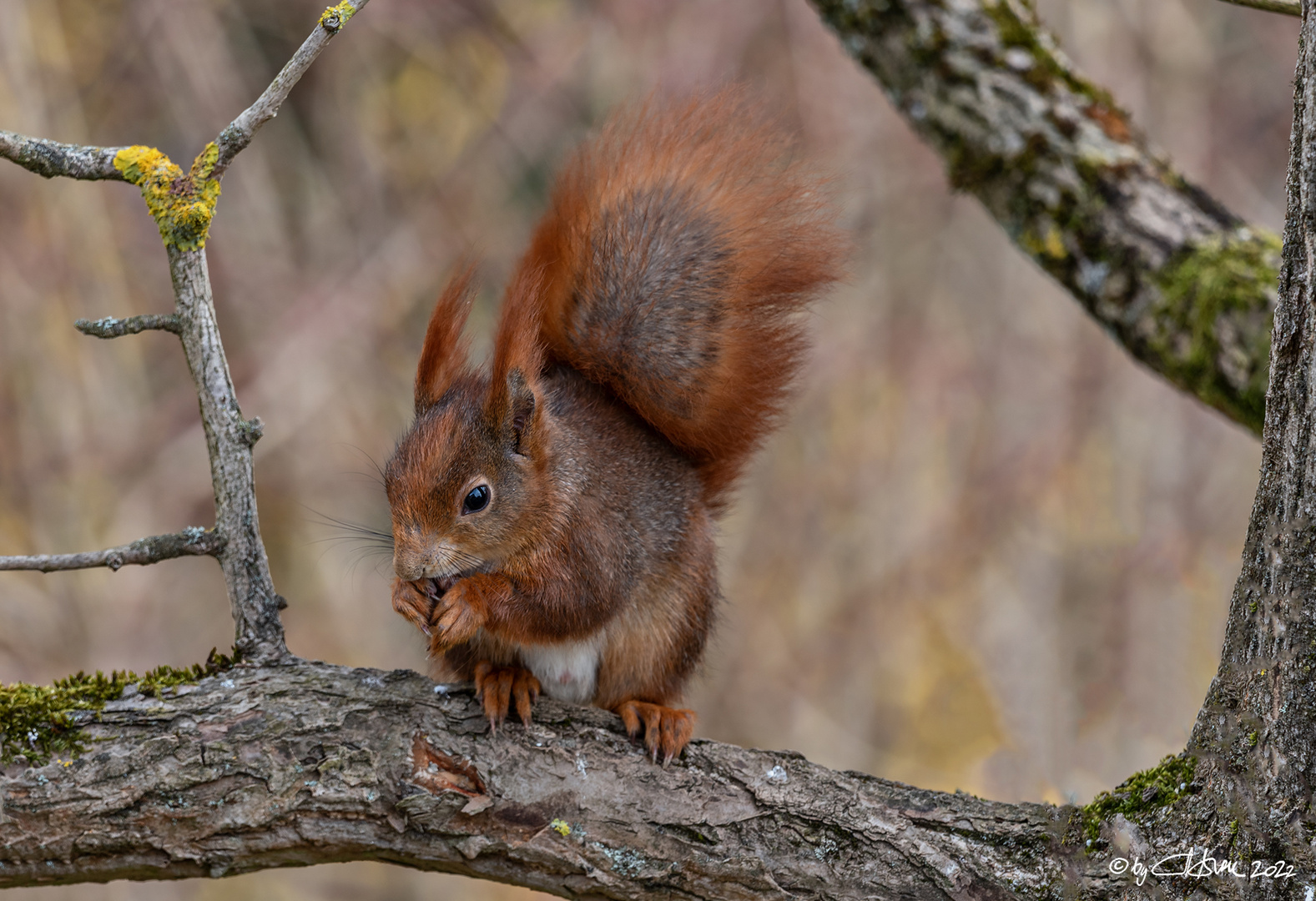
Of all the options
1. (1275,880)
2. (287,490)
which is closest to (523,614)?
(1275,880)

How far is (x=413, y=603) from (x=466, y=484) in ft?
0.67

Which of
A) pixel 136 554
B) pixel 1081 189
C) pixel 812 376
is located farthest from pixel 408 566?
pixel 812 376

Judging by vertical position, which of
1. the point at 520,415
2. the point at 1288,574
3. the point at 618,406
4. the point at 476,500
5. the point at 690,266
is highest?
the point at 690,266

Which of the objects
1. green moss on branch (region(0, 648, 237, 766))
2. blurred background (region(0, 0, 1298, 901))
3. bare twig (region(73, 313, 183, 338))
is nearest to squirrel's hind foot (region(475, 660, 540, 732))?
green moss on branch (region(0, 648, 237, 766))

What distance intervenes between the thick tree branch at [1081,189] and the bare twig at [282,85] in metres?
1.17

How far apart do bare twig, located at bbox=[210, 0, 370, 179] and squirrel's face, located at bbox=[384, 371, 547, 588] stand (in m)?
0.54

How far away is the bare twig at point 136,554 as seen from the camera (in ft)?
4.57

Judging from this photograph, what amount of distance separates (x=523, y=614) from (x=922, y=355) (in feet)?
9.10

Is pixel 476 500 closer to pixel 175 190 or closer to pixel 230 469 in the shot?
pixel 230 469

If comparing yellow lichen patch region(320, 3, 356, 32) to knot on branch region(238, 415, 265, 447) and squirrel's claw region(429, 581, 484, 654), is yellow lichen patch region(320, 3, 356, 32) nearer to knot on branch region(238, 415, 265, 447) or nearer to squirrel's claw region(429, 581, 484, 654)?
knot on branch region(238, 415, 265, 447)

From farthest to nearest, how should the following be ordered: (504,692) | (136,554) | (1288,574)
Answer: (504,692) → (136,554) → (1288,574)

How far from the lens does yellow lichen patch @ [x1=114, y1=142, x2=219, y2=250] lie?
140cm

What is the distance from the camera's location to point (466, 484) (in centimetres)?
177

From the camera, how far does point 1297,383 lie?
117cm
